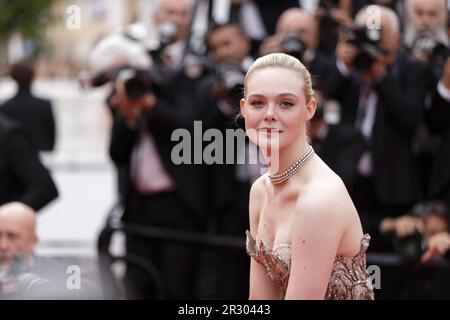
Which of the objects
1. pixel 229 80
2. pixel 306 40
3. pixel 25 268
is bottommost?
pixel 25 268

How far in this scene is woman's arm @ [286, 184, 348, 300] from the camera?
1.81 m

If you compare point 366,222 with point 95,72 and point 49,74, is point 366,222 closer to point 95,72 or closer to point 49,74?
point 95,72

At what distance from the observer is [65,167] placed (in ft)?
40.6

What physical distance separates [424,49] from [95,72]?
1559 mm

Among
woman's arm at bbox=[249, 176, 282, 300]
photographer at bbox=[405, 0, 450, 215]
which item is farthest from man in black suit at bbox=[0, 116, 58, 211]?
woman's arm at bbox=[249, 176, 282, 300]

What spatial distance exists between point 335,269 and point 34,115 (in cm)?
512

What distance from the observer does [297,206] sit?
1843 millimetres

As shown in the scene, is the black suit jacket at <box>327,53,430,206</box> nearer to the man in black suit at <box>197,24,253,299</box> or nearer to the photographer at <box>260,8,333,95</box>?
the photographer at <box>260,8,333,95</box>

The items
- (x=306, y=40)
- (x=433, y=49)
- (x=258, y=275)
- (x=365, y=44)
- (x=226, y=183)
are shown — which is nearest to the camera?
(x=258, y=275)

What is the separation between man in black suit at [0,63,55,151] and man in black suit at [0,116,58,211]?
6.45ft

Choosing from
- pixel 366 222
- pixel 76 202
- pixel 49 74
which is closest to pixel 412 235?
pixel 366 222

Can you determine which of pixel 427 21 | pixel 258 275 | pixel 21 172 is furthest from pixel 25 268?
pixel 427 21

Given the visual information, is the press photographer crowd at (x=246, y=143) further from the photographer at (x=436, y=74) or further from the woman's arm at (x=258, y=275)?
the woman's arm at (x=258, y=275)

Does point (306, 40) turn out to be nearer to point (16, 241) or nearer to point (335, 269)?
point (16, 241)
